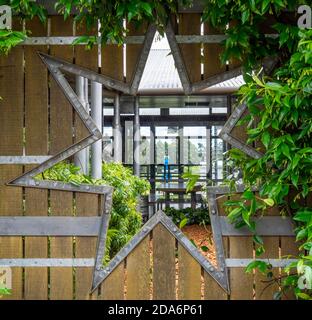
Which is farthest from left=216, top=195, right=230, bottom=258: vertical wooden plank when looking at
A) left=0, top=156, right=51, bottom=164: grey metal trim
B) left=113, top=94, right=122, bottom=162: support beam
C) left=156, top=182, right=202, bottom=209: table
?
left=113, top=94, right=122, bottom=162: support beam

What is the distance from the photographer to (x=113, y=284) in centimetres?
259

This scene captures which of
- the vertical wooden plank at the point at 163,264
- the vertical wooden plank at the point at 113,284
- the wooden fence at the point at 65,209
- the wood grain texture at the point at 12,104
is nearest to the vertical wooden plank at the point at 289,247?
the wooden fence at the point at 65,209

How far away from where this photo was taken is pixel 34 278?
8.50 ft

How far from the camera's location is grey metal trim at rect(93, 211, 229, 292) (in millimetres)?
2559

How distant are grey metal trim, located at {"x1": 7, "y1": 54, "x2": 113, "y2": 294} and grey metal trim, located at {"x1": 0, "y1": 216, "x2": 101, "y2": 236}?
61mm

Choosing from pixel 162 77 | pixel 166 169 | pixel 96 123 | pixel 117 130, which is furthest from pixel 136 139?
pixel 96 123

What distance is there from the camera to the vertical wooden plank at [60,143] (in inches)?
101

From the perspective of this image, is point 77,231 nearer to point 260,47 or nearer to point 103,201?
point 103,201

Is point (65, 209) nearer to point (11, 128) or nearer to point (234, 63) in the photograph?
point (11, 128)

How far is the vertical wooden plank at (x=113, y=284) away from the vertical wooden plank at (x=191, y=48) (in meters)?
1.19

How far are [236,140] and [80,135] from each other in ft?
2.95

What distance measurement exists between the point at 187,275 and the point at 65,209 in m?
0.81

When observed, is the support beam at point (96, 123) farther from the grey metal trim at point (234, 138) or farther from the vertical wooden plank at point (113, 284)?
the grey metal trim at point (234, 138)

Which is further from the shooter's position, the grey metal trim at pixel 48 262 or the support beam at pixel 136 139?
the support beam at pixel 136 139
